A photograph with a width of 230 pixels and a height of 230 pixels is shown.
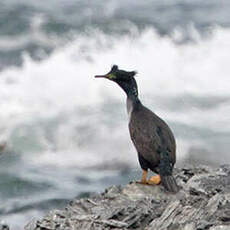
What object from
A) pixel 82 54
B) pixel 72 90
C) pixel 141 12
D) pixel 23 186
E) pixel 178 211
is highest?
pixel 141 12

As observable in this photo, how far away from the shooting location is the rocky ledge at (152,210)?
11.1 m

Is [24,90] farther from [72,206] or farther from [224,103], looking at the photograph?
[72,206]

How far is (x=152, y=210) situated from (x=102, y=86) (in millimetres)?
15042

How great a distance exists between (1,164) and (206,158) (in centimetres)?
447

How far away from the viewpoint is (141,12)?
33.3 meters

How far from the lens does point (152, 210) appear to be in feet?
38.5

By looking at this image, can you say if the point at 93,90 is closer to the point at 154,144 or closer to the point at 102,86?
the point at 102,86

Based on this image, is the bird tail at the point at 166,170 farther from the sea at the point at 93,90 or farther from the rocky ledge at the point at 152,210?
the sea at the point at 93,90

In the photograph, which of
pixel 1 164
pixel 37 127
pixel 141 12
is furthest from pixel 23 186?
pixel 141 12

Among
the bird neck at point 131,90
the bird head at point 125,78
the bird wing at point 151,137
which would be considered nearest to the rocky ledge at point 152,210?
the bird wing at point 151,137

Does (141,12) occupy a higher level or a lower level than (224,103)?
higher

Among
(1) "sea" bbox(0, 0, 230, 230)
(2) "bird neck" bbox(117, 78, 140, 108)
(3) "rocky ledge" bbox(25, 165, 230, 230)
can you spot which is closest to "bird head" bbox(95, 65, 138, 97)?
(2) "bird neck" bbox(117, 78, 140, 108)

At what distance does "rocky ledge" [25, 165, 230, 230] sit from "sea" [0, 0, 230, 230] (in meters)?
3.93

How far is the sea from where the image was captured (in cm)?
1973
